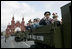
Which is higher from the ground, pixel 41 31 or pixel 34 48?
pixel 41 31

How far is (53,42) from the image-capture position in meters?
3.96

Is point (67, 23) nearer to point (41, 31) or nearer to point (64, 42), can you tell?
point (64, 42)

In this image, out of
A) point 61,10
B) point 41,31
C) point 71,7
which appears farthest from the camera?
point 41,31

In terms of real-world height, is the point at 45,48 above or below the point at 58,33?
below

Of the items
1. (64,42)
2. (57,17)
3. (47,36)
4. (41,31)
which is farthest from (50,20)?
(64,42)

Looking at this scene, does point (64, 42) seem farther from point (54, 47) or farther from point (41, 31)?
point (41, 31)

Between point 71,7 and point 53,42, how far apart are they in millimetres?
922

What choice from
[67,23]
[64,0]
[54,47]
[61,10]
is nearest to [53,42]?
[54,47]

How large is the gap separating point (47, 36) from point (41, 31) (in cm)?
53

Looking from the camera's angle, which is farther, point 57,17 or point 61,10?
point 57,17

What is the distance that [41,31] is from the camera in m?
4.76

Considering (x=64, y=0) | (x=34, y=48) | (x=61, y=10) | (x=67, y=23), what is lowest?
(x=34, y=48)

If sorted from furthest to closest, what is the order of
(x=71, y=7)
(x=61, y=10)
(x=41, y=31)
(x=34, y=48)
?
(x=34, y=48)
(x=41, y=31)
(x=61, y=10)
(x=71, y=7)

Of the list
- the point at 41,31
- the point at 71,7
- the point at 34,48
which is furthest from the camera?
the point at 34,48
